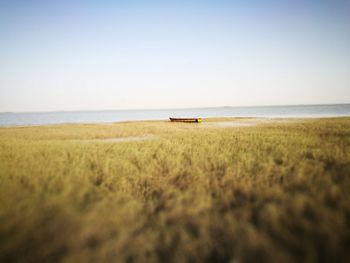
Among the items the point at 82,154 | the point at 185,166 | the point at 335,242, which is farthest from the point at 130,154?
the point at 335,242

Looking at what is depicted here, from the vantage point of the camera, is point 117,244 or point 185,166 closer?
point 117,244

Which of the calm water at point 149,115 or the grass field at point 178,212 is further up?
the calm water at point 149,115

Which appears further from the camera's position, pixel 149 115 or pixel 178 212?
pixel 149 115

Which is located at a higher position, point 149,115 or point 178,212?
point 149,115

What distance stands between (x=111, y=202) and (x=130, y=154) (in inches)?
175

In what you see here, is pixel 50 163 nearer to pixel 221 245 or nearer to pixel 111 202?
pixel 111 202

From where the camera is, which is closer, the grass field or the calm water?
the grass field

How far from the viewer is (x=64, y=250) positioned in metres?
2.75

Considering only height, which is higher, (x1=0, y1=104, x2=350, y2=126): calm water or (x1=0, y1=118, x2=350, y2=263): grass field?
(x1=0, y1=104, x2=350, y2=126): calm water

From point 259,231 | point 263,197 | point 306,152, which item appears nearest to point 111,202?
point 259,231

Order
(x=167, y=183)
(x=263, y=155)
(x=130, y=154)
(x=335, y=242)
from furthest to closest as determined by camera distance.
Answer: (x=130, y=154) → (x=263, y=155) → (x=167, y=183) → (x=335, y=242)

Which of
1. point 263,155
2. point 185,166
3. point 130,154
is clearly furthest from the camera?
point 130,154

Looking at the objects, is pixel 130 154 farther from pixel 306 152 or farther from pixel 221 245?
pixel 306 152

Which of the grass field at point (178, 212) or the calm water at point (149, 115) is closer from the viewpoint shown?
the grass field at point (178, 212)
